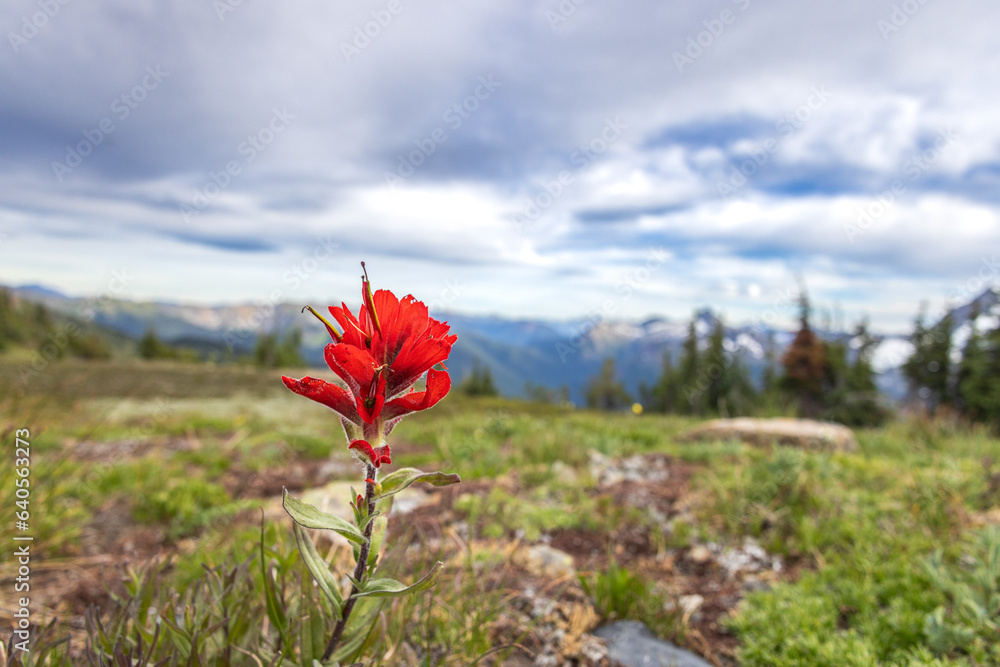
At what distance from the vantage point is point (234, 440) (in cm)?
824

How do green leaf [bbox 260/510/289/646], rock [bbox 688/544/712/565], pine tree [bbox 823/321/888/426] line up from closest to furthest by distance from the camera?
green leaf [bbox 260/510/289/646], rock [bbox 688/544/712/565], pine tree [bbox 823/321/888/426]

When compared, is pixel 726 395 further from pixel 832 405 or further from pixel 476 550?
pixel 476 550

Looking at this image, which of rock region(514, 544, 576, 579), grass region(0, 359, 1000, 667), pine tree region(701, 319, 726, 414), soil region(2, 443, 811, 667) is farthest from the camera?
pine tree region(701, 319, 726, 414)

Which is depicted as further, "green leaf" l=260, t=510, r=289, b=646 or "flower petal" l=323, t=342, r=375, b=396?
"green leaf" l=260, t=510, r=289, b=646

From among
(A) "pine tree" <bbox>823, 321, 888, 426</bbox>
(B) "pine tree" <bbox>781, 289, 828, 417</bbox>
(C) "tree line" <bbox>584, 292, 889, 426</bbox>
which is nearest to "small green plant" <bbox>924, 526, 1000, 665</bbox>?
(C) "tree line" <bbox>584, 292, 889, 426</bbox>

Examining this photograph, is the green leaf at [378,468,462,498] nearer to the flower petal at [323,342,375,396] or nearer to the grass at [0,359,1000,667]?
the flower petal at [323,342,375,396]

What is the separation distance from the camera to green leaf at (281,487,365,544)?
4.33ft

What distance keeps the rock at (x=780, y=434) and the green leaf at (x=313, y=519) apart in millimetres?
8244

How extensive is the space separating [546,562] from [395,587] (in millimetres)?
2748

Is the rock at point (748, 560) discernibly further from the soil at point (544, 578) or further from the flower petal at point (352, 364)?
the flower petal at point (352, 364)

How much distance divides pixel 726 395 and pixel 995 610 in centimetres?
5564

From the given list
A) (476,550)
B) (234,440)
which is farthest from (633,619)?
(234,440)

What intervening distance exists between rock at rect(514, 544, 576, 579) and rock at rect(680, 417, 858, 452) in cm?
542

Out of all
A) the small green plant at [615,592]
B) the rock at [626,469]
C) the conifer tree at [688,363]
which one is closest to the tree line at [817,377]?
the conifer tree at [688,363]
